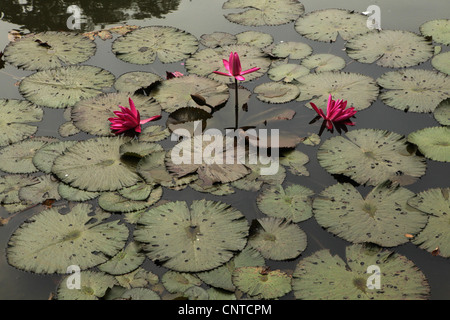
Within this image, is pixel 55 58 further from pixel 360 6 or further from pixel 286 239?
pixel 360 6

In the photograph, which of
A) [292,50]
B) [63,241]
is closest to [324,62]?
[292,50]

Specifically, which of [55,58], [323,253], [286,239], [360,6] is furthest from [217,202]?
[360,6]

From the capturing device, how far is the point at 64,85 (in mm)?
4094

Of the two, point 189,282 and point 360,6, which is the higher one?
point 360,6

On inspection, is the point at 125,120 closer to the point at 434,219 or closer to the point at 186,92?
the point at 186,92

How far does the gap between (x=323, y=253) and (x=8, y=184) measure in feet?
6.69

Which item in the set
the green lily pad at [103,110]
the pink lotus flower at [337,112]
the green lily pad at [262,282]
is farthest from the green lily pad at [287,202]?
the green lily pad at [103,110]

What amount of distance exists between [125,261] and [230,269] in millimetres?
586

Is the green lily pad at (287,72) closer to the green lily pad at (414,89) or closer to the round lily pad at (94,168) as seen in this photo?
the green lily pad at (414,89)

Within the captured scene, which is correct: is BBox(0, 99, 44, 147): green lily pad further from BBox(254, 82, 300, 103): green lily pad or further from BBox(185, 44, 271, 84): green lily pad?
BBox(254, 82, 300, 103): green lily pad
